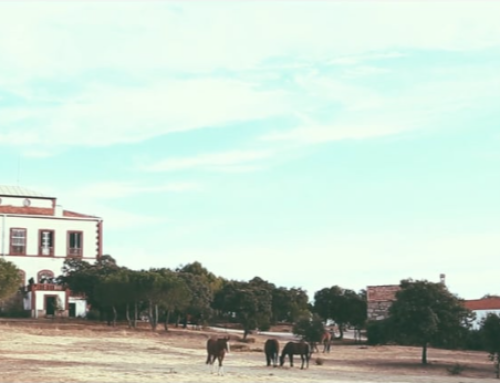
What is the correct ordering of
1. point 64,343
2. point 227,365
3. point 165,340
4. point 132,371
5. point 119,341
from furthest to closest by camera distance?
point 165,340 → point 119,341 → point 64,343 → point 227,365 → point 132,371

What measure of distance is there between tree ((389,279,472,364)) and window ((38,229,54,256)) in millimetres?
46131

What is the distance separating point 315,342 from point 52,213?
40293 millimetres

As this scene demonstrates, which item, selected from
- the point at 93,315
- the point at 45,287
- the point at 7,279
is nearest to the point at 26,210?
the point at 45,287

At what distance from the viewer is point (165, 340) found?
67312mm

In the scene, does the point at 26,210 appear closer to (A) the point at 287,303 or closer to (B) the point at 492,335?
(A) the point at 287,303

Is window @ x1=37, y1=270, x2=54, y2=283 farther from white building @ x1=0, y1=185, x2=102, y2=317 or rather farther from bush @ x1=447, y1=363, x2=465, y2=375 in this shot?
bush @ x1=447, y1=363, x2=465, y2=375

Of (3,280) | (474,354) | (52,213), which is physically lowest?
(474,354)

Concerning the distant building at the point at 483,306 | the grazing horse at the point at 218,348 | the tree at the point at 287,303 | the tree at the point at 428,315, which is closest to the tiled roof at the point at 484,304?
the distant building at the point at 483,306

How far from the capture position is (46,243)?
98.1 m

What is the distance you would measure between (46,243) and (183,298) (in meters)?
24.6

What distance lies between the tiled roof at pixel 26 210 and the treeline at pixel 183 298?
8997 mm

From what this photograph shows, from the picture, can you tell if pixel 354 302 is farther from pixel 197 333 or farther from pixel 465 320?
pixel 465 320

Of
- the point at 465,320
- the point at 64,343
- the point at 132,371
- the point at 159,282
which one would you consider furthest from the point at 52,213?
the point at 132,371

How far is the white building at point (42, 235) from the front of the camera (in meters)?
96.2
